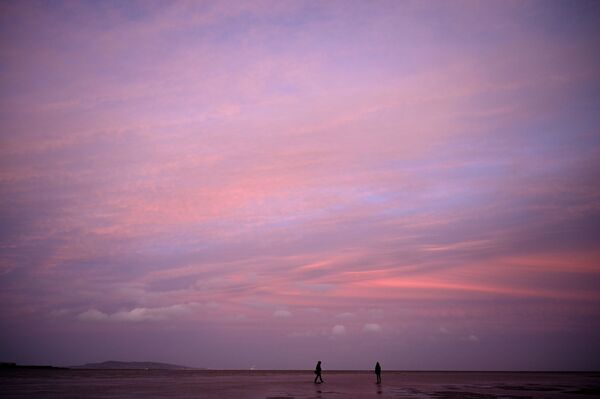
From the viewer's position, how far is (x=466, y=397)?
31875 mm

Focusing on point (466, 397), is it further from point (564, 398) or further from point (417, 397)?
point (564, 398)

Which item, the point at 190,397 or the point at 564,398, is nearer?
the point at 190,397

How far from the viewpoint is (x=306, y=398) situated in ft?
96.9

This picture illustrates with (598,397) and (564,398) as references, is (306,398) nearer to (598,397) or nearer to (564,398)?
(564,398)

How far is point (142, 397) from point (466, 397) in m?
21.4

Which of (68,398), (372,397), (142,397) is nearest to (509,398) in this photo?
(372,397)

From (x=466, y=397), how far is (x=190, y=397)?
18.4 meters

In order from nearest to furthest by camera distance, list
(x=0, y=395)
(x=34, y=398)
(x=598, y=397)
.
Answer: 1. (x=34, y=398)
2. (x=0, y=395)
3. (x=598, y=397)

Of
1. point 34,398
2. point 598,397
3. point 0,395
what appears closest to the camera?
point 34,398

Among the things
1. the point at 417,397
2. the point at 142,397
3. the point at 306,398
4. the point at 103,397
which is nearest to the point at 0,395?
the point at 103,397

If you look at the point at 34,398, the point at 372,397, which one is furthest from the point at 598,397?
the point at 34,398

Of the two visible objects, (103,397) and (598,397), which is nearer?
(103,397)

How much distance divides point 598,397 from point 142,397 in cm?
3152

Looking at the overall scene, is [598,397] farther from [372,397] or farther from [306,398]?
[306,398]
